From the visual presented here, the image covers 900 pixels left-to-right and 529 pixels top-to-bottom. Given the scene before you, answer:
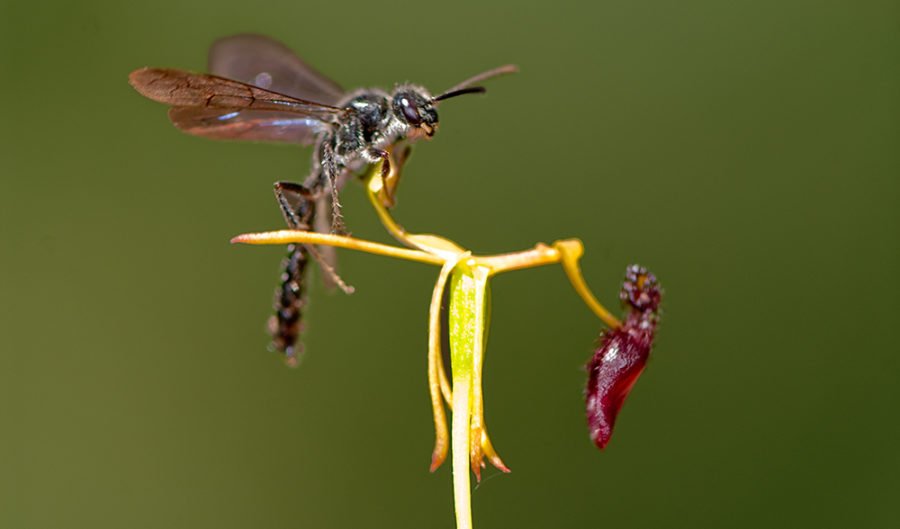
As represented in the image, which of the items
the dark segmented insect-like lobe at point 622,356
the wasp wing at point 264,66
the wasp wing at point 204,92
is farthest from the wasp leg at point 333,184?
→ the dark segmented insect-like lobe at point 622,356

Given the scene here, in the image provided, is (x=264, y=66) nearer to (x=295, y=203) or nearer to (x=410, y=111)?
(x=295, y=203)

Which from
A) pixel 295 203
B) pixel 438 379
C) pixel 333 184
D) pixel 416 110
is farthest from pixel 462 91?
pixel 438 379

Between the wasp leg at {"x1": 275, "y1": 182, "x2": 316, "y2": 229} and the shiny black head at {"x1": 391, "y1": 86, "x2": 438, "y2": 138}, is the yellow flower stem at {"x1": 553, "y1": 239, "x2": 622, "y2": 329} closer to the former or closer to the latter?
the shiny black head at {"x1": 391, "y1": 86, "x2": 438, "y2": 138}

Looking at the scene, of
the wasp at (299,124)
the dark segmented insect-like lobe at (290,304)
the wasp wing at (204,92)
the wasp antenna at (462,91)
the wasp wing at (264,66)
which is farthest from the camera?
the wasp wing at (264,66)

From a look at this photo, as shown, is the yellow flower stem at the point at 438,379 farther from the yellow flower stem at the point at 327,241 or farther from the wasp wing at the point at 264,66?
the wasp wing at the point at 264,66

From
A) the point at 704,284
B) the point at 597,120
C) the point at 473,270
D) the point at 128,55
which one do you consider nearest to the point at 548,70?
the point at 597,120

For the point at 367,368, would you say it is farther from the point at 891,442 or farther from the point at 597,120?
the point at 891,442
